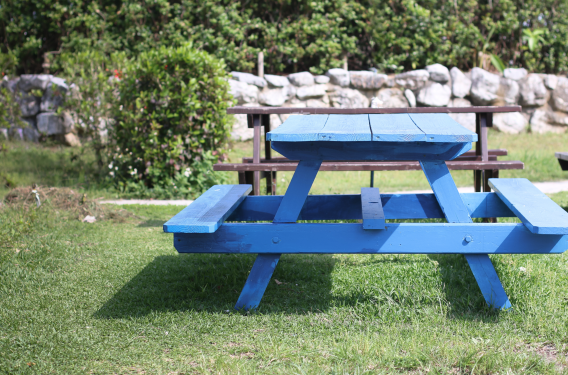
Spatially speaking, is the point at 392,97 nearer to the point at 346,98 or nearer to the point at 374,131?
the point at 346,98

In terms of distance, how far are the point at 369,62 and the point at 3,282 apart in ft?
27.1

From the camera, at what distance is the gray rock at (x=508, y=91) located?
9534 millimetres

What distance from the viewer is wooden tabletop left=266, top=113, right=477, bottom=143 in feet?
6.91

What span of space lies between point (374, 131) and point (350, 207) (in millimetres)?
935

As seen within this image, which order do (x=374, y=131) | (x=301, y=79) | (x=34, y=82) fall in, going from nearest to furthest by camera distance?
(x=374, y=131), (x=34, y=82), (x=301, y=79)

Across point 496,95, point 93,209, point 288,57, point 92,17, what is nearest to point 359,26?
point 288,57

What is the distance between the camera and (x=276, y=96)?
870 centimetres

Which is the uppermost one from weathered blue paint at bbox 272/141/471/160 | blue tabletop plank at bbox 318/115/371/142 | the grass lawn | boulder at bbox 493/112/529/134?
blue tabletop plank at bbox 318/115/371/142

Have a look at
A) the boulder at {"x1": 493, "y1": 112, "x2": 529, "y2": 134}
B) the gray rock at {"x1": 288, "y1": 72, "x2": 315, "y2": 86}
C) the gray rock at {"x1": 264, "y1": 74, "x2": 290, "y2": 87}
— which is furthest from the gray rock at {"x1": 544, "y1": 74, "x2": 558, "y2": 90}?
the gray rock at {"x1": 264, "y1": 74, "x2": 290, "y2": 87}

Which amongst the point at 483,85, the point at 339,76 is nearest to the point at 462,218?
the point at 339,76

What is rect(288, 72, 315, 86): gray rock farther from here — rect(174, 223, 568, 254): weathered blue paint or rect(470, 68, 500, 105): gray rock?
rect(174, 223, 568, 254): weathered blue paint

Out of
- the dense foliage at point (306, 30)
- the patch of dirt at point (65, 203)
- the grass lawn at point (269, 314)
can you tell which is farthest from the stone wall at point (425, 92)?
the grass lawn at point (269, 314)

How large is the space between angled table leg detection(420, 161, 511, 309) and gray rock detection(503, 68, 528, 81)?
8302mm

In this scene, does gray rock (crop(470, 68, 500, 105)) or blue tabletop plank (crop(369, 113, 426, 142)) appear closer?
blue tabletop plank (crop(369, 113, 426, 142))
